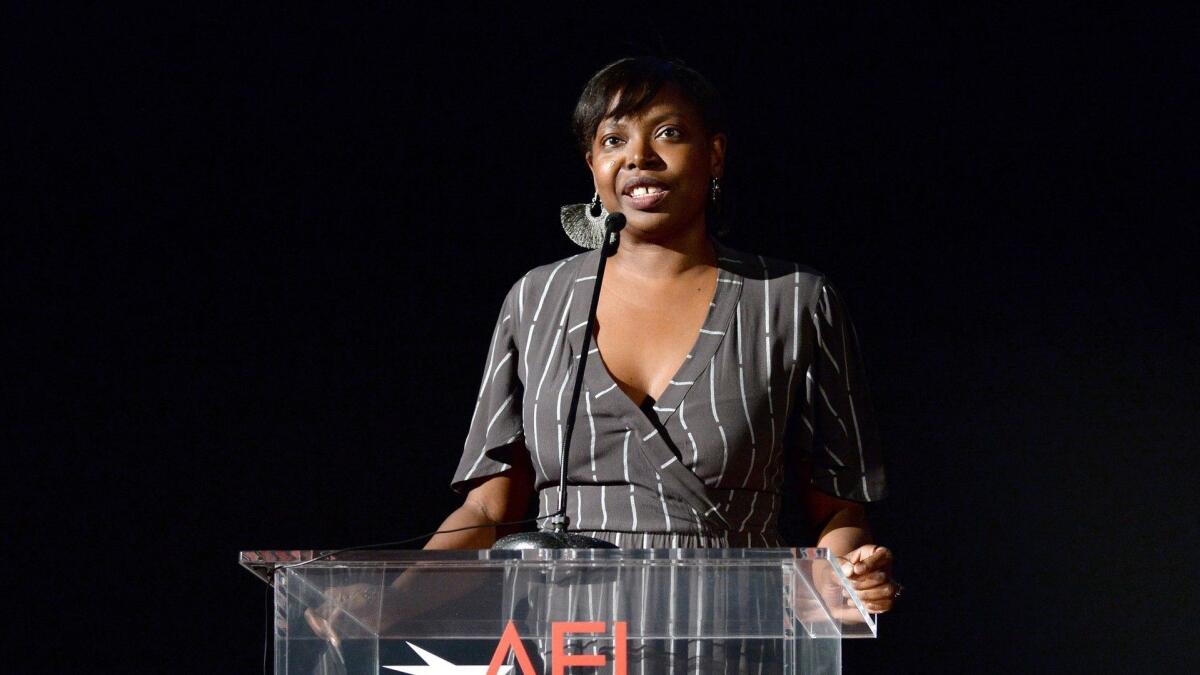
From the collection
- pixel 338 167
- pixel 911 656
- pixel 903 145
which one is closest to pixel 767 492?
pixel 911 656

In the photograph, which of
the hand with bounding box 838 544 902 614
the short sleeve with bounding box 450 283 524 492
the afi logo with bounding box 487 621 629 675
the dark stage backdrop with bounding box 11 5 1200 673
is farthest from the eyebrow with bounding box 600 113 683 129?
the dark stage backdrop with bounding box 11 5 1200 673

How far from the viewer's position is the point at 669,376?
1797 mm

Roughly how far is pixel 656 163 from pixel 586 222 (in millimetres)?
155

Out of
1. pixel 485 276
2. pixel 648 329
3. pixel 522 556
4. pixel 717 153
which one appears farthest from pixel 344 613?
pixel 485 276

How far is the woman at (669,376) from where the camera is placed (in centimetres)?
174

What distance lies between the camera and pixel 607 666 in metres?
1.32

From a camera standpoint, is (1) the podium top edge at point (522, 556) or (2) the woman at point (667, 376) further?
(2) the woman at point (667, 376)

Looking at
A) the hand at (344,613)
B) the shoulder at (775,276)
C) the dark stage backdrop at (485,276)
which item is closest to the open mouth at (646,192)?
the shoulder at (775,276)

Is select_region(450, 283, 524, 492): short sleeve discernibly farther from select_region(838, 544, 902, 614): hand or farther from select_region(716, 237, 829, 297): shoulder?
select_region(838, 544, 902, 614): hand

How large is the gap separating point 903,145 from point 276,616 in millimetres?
1664

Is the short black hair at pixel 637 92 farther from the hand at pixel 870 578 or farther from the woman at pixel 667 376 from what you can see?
the hand at pixel 870 578

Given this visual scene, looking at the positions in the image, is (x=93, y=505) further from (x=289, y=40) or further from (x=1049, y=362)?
(x=1049, y=362)

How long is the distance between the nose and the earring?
99 mm

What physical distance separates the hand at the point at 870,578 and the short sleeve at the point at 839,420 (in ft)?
1.14
